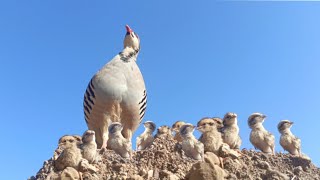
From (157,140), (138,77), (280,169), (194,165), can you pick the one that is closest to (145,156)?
(157,140)

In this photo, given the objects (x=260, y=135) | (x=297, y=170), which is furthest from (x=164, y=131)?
(x=297, y=170)

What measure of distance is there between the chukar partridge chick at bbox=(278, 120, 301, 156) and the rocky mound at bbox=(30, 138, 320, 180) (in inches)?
19.8

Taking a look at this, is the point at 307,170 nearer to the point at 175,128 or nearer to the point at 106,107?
the point at 175,128

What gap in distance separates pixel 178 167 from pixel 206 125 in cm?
167

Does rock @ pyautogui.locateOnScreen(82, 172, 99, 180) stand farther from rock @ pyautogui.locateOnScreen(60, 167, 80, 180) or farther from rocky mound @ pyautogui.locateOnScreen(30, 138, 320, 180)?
rock @ pyautogui.locateOnScreen(60, 167, 80, 180)

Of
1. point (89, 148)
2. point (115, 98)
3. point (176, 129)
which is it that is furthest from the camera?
point (176, 129)

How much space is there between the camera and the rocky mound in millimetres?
9711

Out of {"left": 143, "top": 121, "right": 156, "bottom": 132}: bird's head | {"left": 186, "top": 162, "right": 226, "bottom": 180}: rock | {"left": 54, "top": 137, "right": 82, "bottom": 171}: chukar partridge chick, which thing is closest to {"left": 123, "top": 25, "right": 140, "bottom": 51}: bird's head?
{"left": 143, "top": 121, "right": 156, "bottom": 132}: bird's head

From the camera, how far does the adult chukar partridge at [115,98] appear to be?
13180mm

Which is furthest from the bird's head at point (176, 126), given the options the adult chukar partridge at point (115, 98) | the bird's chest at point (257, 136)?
the bird's chest at point (257, 136)

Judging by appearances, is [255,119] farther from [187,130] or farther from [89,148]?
[89,148]

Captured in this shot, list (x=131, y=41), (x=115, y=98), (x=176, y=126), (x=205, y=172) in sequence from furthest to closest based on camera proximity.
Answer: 1. (x=131, y=41)
2. (x=176, y=126)
3. (x=115, y=98)
4. (x=205, y=172)

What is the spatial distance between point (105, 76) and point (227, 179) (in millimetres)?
5091

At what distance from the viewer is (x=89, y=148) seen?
1024 cm
